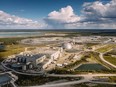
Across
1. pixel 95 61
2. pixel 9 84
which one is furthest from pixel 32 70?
pixel 95 61

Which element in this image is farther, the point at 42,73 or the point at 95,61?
the point at 95,61

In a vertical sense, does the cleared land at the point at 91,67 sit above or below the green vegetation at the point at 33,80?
below

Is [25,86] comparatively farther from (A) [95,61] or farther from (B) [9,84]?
(A) [95,61]

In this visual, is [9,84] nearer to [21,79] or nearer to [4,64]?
[21,79]

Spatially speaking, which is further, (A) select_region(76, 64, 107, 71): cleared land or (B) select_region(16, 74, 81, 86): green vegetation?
(A) select_region(76, 64, 107, 71): cleared land

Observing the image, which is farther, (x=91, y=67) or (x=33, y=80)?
(x=91, y=67)

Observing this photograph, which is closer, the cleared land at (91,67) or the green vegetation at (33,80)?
the green vegetation at (33,80)

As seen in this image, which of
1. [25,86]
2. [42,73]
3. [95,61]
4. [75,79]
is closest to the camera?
[25,86]

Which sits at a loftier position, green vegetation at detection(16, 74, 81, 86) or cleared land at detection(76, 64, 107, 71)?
green vegetation at detection(16, 74, 81, 86)

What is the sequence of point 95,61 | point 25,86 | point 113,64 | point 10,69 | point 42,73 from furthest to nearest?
point 95,61, point 113,64, point 10,69, point 42,73, point 25,86

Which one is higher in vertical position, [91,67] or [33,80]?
[33,80]
